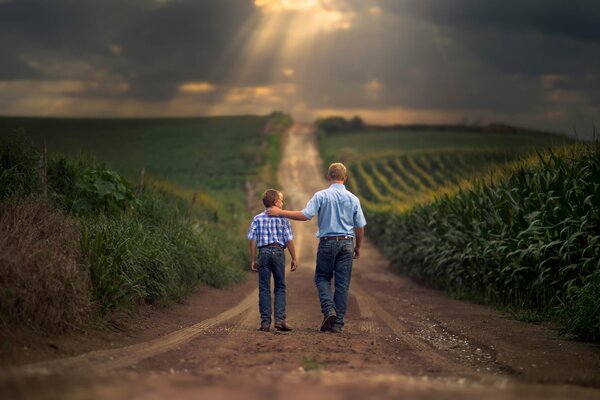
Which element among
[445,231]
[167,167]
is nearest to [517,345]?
[445,231]

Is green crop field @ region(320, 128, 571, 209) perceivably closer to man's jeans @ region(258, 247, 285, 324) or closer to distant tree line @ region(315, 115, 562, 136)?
distant tree line @ region(315, 115, 562, 136)

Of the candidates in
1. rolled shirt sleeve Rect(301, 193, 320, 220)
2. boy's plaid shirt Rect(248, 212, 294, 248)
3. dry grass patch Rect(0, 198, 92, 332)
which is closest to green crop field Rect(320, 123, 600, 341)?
rolled shirt sleeve Rect(301, 193, 320, 220)

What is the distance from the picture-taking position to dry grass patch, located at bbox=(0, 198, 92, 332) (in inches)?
317

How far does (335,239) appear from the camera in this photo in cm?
1030

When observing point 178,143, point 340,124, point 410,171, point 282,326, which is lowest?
point 282,326

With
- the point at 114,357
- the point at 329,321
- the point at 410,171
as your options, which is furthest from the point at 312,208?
the point at 410,171

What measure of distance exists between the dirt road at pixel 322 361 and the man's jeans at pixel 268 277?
0.57 m

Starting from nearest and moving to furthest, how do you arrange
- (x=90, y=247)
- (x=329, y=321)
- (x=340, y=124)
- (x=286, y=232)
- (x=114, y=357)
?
(x=114, y=357) < (x=90, y=247) < (x=329, y=321) < (x=286, y=232) < (x=340, y=124)

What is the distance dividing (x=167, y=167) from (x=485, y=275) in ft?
165

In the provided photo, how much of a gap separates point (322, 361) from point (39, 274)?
12.1 feet

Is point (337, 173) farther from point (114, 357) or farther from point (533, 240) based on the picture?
point (533, 240)

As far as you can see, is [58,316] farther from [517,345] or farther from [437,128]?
[437,128]

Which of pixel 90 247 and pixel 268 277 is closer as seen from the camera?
pixel 90 247

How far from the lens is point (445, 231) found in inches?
784
